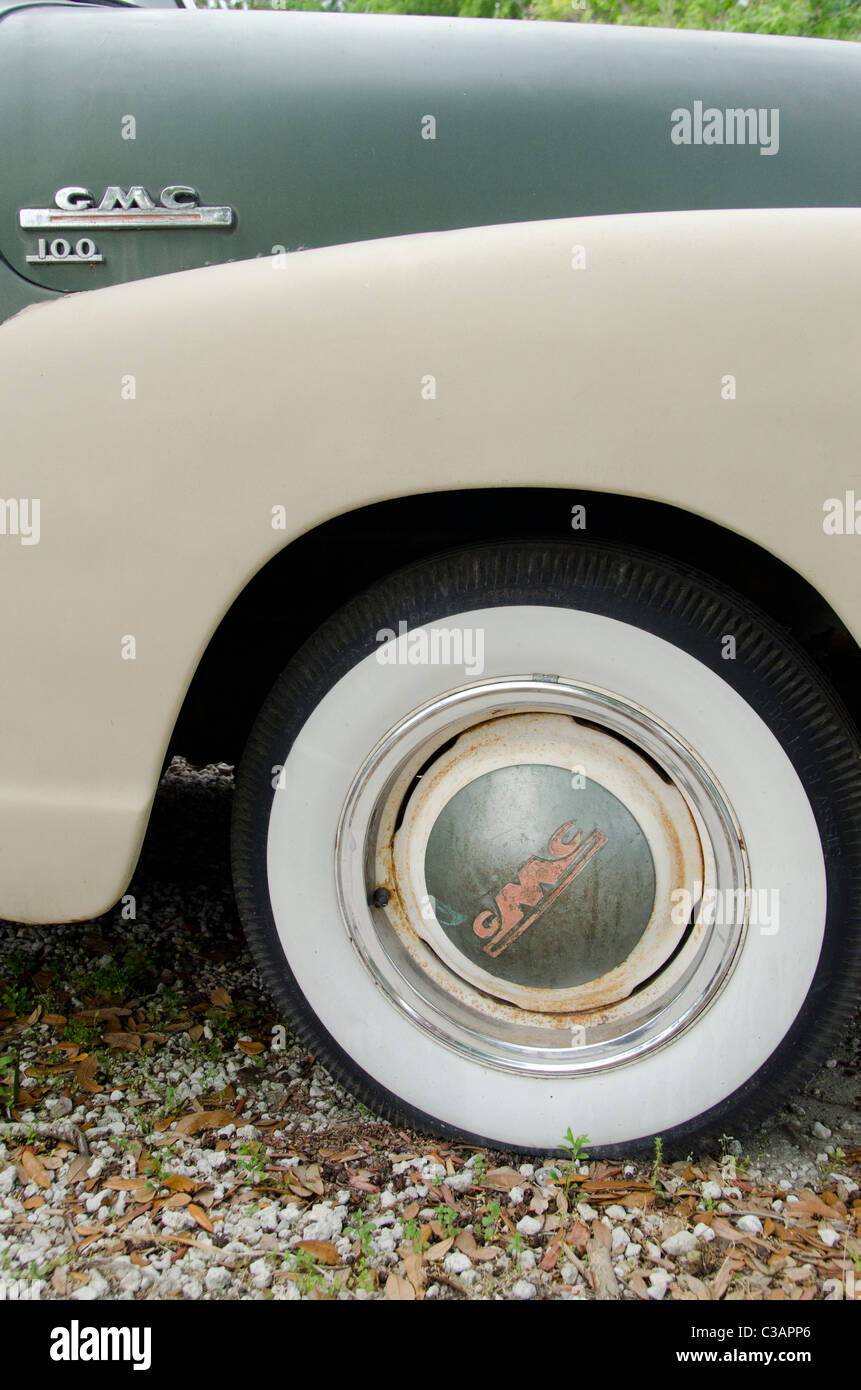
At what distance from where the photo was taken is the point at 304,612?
5.21 feet

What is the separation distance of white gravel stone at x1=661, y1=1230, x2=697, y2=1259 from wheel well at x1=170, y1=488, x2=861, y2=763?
831 mm

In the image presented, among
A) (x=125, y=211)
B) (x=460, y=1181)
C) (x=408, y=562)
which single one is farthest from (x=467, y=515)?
(x=460, y=1181)

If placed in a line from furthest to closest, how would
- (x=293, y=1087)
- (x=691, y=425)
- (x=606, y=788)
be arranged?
1. (x=293, y=1087)
2. (x=606, y=788)
3. (x=691, y=425)

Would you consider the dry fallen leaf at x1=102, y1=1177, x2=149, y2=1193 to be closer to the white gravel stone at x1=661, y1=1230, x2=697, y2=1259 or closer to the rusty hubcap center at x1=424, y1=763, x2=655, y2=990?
the rusty hubcap center at x1=424, y1=763, x2=655, y2=990

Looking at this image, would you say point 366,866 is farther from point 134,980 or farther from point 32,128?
point 32,128

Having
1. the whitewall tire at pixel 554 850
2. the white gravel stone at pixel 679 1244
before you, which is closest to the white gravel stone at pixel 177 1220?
the whitewall tire at pixel 554 850

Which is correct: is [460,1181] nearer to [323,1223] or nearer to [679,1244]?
[323,1223]

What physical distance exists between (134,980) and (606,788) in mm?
1133

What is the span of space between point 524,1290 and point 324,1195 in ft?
1.04

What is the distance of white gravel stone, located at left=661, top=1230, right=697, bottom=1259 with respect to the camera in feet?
4.01

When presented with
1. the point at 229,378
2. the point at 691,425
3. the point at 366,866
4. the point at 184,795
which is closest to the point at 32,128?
the point at 229,378

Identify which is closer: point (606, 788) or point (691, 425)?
point (691, 425)

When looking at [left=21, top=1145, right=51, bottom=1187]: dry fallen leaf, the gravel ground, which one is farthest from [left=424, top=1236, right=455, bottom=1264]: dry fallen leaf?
[left=21, top=1145, right=51, bottom=1187]: dry fallen leaf

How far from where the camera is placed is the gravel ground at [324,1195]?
118 centimetres
